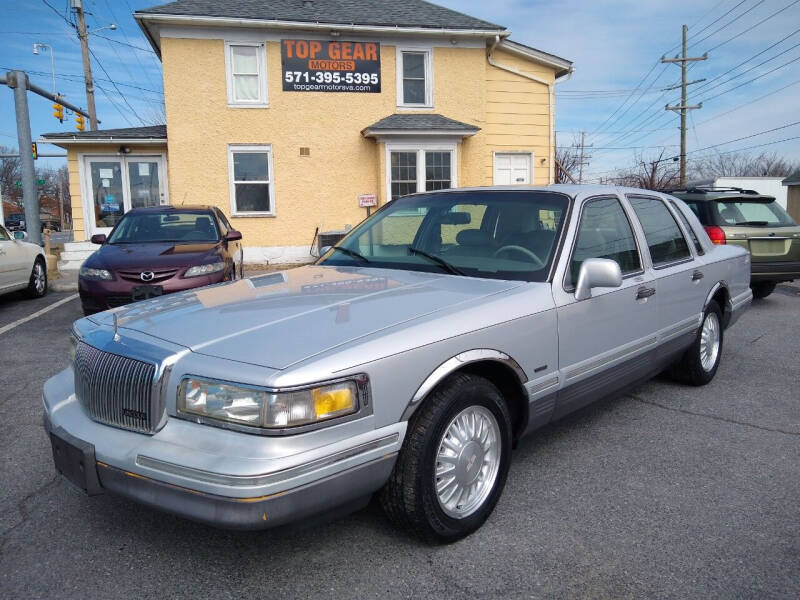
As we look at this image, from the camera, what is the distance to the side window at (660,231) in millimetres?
4375

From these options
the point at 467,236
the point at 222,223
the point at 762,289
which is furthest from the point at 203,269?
the point at 762,289

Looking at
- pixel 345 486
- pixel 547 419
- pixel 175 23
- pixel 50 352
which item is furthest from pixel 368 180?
pixel 345 486

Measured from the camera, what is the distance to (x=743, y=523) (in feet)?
9.78

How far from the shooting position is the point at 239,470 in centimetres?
212

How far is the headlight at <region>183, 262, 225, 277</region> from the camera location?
281 inches

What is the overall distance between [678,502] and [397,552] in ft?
4.93

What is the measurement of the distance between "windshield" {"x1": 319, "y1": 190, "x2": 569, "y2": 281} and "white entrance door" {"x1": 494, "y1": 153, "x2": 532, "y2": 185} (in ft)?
40.8

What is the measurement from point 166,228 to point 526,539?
23.8ft

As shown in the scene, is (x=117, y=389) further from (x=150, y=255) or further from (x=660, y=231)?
(x=150, y=255)

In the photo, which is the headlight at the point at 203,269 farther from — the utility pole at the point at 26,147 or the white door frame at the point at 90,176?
the white door frame at the point at 90,176

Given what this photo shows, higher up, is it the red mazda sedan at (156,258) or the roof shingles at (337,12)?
the roof shingles at (337,12)

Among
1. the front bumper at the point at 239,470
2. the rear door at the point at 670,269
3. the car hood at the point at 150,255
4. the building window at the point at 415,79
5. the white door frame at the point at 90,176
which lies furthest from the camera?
the building window at the point at 415,79

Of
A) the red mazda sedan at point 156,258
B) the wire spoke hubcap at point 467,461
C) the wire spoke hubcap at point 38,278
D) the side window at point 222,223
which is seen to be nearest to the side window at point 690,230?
the wire spoke hubcap at point 467,461

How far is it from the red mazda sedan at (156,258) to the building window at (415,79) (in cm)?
780
